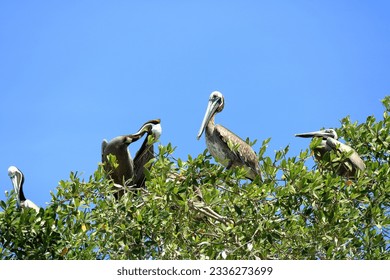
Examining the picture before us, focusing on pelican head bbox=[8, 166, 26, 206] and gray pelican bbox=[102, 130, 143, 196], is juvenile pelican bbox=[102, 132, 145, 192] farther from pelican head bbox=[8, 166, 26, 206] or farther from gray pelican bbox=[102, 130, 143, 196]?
pelican head bbox=[8, 166, 26, 206]

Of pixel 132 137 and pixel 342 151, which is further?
pixel 132 137

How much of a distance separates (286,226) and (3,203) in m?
3.28

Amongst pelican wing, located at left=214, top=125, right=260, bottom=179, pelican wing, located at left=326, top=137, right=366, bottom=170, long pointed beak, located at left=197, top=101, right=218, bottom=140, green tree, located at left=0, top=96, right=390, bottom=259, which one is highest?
long pointed beak, located at left=197, top=101, right=218, bottom=140

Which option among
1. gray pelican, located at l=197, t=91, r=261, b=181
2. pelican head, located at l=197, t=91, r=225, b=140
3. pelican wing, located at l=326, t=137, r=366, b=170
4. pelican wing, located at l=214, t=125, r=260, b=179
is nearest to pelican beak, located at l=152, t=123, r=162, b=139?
gray pelican, located at l=197, t=91, r=261, b=181

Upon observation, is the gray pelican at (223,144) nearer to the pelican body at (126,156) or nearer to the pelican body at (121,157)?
the pelican body at (126,156)

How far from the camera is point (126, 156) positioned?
12.3 metres

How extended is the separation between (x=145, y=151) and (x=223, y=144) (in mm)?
1557

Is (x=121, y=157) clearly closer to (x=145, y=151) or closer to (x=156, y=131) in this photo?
(x=145, y=151)

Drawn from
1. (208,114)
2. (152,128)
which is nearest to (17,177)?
(152,128)

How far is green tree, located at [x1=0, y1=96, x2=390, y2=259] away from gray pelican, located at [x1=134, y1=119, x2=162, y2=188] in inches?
43.6

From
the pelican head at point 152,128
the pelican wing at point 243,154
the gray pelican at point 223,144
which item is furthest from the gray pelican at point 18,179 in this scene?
the pelican wing at point 243,154

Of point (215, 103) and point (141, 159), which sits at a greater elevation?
point (215, 103)

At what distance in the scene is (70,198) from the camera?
35.4 feet

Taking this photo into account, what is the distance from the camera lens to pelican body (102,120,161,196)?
40.1ft
